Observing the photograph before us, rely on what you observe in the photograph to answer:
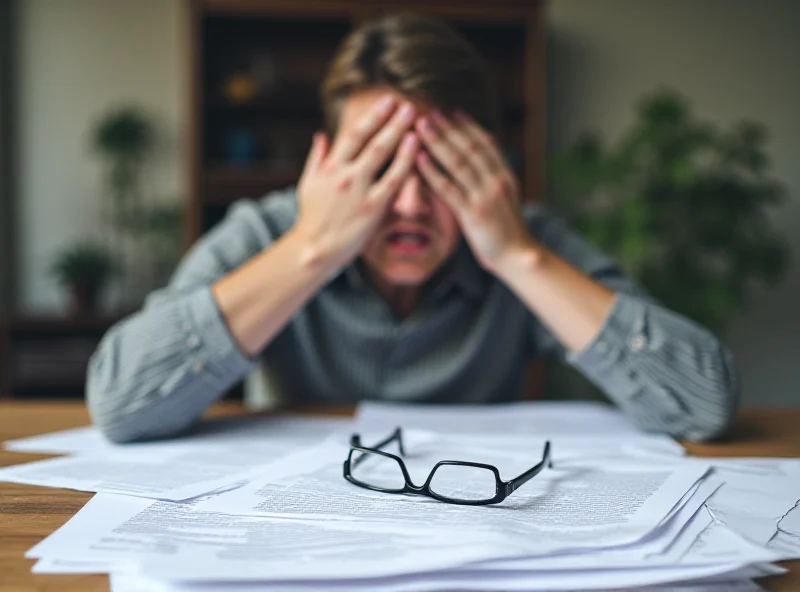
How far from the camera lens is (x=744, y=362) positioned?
10.5 feet

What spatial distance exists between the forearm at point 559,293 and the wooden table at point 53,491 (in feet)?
0.60

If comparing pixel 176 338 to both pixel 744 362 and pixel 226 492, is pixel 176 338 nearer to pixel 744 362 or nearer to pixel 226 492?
pixel 226 492

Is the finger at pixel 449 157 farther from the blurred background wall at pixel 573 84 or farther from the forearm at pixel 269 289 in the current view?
the blurred background wall at pixel 573 84

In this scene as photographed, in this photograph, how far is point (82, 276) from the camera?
268 centimetres

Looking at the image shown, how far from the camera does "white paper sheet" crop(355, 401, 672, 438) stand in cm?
80

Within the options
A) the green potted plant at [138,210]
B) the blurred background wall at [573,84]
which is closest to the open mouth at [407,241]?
the green potted plant at [138,210]

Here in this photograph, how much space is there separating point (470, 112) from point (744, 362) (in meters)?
2.66

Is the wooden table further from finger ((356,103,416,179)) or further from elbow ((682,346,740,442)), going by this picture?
finger ((356,103,416,179))

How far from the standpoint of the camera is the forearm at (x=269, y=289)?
82cm

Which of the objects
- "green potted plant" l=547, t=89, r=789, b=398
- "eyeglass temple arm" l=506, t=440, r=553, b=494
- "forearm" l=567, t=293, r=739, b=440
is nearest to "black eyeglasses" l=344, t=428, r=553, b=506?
"eyeglass temple arm" l=506, t=440, r=553, b=494

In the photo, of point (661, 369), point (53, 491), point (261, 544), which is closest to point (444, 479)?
point (261, 544)

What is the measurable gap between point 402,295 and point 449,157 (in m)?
0.27

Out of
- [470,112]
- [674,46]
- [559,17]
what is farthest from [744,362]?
[470,112]

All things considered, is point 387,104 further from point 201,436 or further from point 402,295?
point 201,436
